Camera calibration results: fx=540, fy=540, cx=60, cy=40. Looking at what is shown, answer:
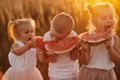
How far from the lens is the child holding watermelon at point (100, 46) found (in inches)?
227

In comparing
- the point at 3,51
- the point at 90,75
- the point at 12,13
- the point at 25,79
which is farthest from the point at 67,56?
the point at 12,13

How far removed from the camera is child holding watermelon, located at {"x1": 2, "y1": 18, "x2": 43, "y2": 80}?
6582 mm

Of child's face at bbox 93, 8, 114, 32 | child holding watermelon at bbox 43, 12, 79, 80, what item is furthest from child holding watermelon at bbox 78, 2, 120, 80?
child holding watermelon at bbox 43, 12, 79, 80

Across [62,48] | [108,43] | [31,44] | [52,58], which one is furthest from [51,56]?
[108,43]

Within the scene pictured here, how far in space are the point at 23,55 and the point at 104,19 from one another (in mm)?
Answer: 1355

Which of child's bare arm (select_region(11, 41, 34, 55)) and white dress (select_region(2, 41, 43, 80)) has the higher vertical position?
child's bare arm (select_region(11, 41, 34, 55))

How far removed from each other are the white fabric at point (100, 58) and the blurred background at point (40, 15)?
2068 millimetres

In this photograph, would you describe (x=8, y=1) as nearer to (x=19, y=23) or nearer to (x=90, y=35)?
(x=19, y=23)

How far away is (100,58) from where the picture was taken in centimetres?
598

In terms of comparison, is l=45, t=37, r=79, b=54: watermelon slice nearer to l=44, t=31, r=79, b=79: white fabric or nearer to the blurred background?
l=44, t=31, r=79, b=79: white fabric

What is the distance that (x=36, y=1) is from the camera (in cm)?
1189

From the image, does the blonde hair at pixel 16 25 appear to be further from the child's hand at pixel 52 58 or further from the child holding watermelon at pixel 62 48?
the child's hand at pixel 52 58

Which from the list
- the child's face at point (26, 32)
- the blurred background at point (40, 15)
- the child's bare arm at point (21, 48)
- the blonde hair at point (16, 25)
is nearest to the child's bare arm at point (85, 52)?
the child's bare arm at point (21, 48)

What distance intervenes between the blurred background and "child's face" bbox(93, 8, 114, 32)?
225 cm
